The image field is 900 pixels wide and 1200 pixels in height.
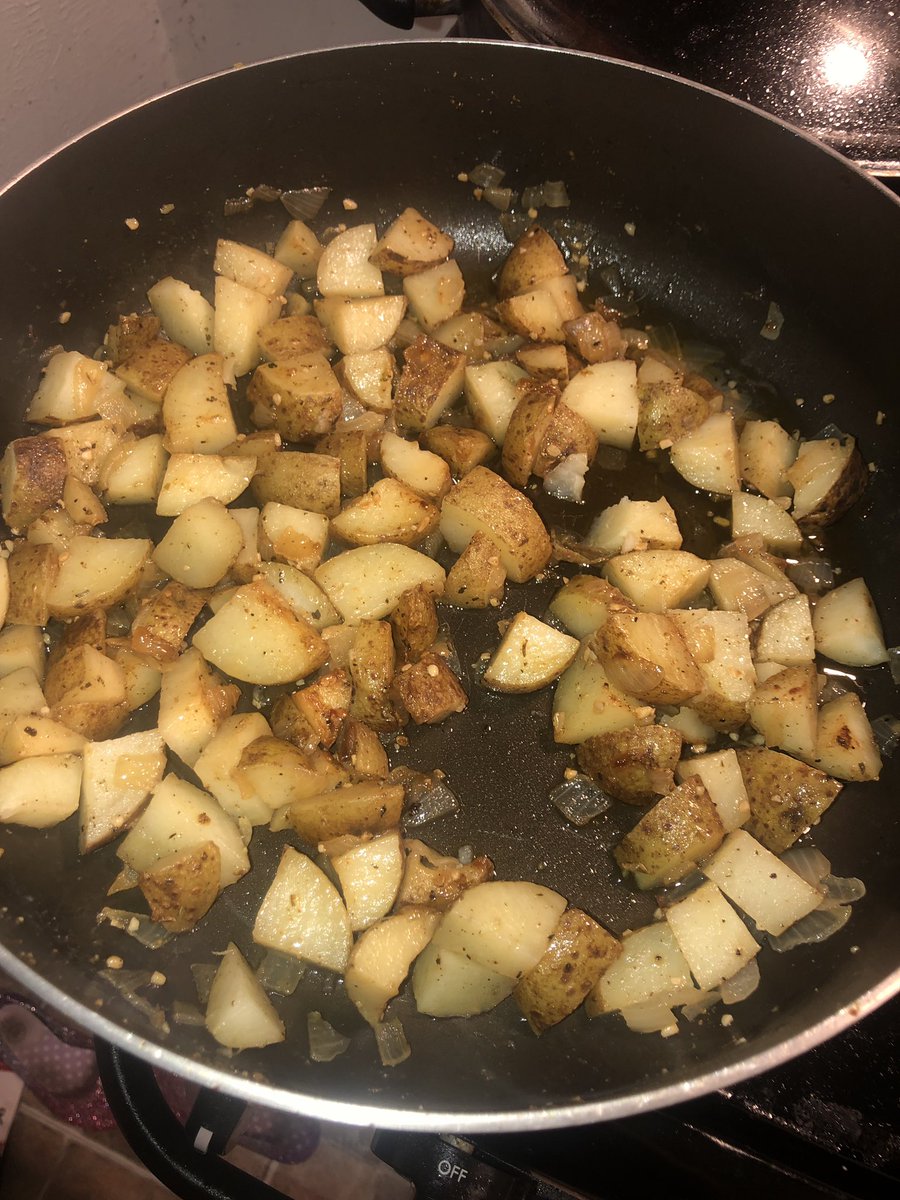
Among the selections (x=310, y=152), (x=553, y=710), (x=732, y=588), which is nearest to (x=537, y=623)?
(x=553, y=710)

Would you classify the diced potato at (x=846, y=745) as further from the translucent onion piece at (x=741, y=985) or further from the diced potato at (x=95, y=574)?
the diced potato at (x=95, y=574)

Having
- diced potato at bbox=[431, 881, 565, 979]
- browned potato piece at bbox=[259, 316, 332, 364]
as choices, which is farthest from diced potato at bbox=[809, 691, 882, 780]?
browned potato piece at bbox=[259, 316, 332, 364]

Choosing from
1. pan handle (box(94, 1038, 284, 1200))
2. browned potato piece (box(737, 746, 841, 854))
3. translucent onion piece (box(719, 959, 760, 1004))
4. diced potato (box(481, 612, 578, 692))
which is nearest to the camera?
pan handle (box(94, 1038, 284, 1200))

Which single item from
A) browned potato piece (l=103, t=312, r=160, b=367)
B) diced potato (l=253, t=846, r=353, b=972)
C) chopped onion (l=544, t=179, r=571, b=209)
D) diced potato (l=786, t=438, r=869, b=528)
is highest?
chopped onion (l=544, t=179, r=571, b=209)

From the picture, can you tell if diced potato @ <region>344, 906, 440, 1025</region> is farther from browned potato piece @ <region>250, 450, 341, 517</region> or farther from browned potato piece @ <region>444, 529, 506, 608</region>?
browned potato piece @ <region>250, 450, 341, 517</region>

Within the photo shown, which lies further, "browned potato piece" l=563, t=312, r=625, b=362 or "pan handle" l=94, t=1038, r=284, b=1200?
"browned potato piece" l=563, t=312, r=625, b=362

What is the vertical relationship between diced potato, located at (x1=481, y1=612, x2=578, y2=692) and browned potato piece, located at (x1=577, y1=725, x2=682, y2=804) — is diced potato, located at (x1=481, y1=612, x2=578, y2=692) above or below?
above

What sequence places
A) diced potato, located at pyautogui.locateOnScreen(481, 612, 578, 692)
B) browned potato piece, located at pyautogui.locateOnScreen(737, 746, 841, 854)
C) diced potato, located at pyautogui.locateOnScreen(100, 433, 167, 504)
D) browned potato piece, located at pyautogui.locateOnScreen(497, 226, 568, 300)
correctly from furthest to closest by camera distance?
browned potato piece, located at pyautogui.locateOnScreen(497, 226, 568, 300) < diced potato, located at pyautogui.locateOnScreen(100, 433, 167, 504) < diced potato, located at pyautogui.locateOnScreen(481, 612, 578, 692) < browned potato piece, located at pyautogui.locateOnScreen(737, 746, 841, 854)

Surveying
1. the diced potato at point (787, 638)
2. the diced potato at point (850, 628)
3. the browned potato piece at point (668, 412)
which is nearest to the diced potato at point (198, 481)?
the browned potato piece at point (668, 412)

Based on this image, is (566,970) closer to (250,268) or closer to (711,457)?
(711,457)
